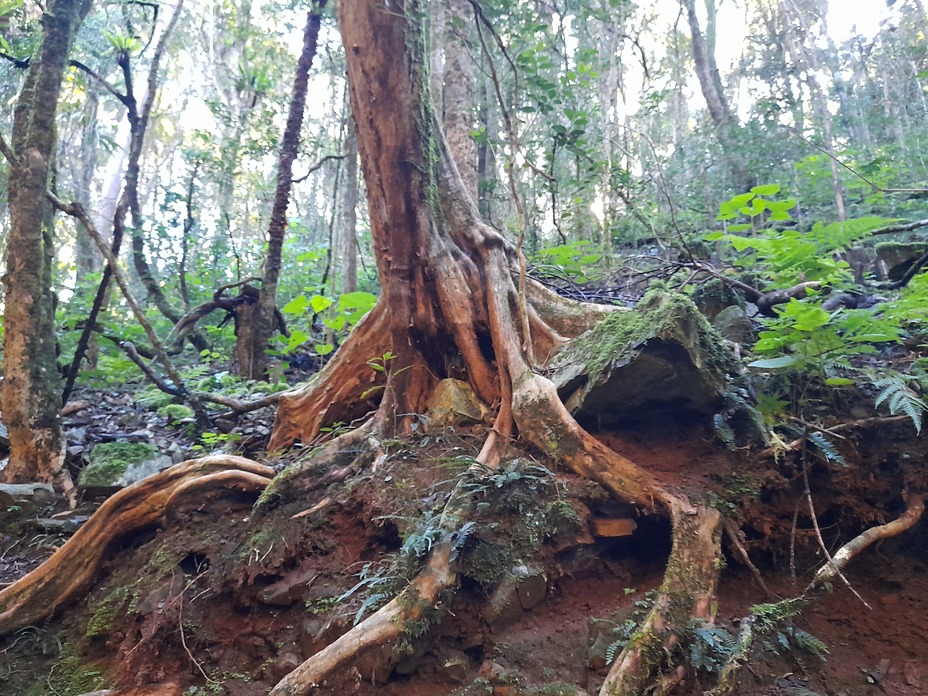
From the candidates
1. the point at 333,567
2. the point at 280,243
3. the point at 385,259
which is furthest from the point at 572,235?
the point at 333,567

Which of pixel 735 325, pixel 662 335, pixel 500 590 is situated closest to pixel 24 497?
pixel 500 590

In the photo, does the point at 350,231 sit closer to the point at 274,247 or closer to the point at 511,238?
the point at 274,247

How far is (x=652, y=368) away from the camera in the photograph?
3.48m

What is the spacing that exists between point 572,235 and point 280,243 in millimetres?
5594

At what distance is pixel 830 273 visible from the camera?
3676 mm

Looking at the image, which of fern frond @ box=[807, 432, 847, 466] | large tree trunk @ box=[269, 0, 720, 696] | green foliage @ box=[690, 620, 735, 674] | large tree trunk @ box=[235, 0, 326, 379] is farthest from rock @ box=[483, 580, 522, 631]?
large tree trunk @ box=[235, 0, 326, 379]

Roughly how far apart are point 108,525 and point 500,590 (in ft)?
9.29

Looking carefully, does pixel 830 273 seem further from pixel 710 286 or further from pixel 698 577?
pixel 698 577

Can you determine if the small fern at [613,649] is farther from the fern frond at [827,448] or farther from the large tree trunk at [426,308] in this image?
the fern frond at [827,448]

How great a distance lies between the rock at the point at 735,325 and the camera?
4.53 meters

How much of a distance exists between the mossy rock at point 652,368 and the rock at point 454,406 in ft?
2.76

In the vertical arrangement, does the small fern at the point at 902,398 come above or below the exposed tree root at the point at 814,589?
above

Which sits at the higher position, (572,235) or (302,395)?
(572,235)

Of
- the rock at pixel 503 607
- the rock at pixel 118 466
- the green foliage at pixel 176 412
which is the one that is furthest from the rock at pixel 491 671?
the green foliage at pixel 176 412
